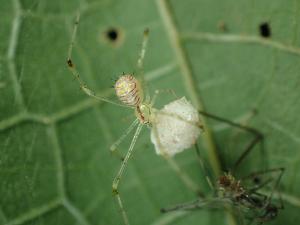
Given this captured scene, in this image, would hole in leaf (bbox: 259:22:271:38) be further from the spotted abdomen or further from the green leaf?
the spotted abdomen

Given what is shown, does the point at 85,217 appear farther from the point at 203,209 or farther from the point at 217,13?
the point at 217,13

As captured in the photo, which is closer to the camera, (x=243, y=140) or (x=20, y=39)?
(x=20, y=39)

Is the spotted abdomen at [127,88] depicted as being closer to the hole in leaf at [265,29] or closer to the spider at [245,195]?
the spider at [245,195]

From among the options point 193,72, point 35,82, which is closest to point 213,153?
point 193,72

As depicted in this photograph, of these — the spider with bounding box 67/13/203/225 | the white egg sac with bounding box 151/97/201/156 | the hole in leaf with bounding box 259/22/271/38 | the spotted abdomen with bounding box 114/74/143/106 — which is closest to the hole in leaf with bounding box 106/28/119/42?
the spider with bounding box 67/13/203/225

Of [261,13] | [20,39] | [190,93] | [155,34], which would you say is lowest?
[190,93]

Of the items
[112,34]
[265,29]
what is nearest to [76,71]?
[112,34]

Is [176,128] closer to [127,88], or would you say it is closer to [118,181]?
[127,88]
